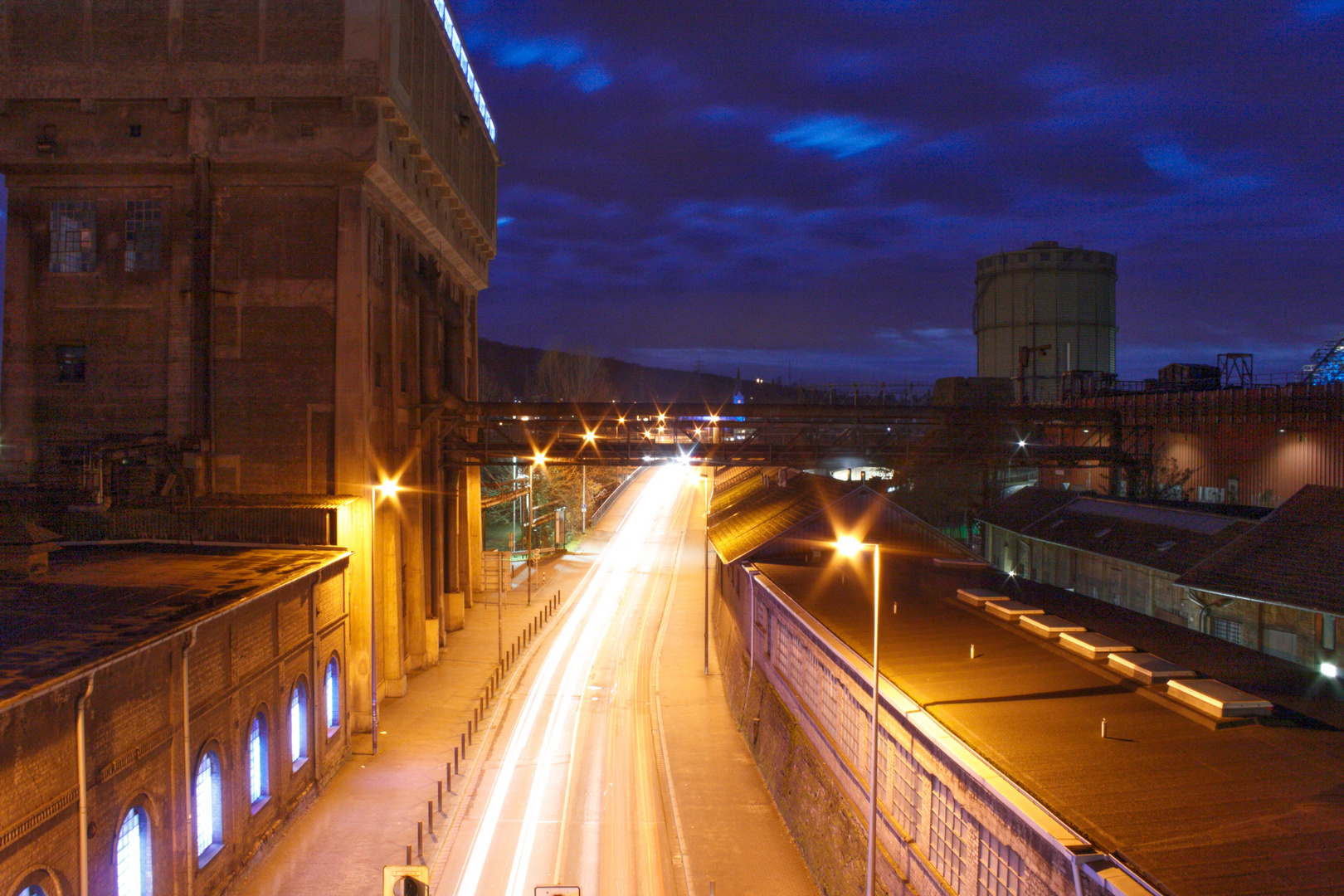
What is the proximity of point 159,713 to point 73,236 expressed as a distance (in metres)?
19.5

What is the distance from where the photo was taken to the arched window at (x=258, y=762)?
16.7 m

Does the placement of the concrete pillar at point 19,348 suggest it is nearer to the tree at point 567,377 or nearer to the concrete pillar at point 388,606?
the concrete pillar at point 388,606

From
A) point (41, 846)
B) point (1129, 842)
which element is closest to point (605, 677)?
point (41, 846)

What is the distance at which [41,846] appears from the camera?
33.8ft

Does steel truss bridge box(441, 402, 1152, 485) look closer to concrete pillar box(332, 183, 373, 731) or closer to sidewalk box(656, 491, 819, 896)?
concrete pillar box(332, 183, 373, 731)

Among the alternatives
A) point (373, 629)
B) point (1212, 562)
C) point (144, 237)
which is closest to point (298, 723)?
point (373, 629)

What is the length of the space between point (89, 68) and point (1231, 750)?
108ft

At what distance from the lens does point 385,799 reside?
19.7 metres

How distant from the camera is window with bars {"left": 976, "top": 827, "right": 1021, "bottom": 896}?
9.30 meters

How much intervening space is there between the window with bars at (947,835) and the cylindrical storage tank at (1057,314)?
4792 centimetres

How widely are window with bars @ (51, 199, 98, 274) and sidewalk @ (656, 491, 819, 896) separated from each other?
23.5 metres

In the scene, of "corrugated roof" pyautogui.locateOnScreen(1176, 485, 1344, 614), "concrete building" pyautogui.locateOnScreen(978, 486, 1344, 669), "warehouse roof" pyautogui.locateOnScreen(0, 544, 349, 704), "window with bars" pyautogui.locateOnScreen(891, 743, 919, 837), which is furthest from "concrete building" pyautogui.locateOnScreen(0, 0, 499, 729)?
"concrete building" pyautogui.locateOnScreen(978, 486, 1344, 669)

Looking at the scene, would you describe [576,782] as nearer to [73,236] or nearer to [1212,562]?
[1212,562]

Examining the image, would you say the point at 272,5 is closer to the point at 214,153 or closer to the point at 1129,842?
the point at 214,153
